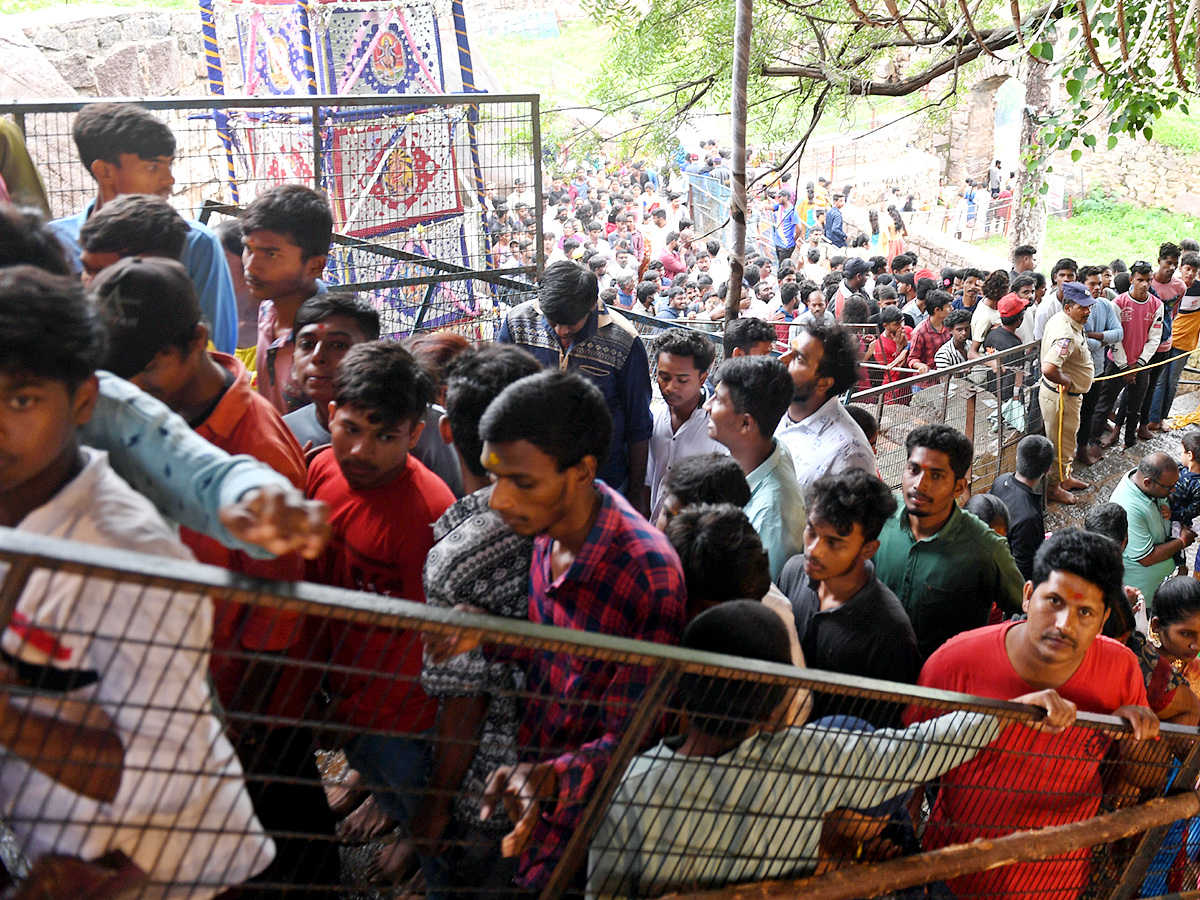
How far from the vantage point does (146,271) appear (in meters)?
2.24

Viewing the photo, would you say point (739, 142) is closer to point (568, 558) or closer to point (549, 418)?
point (549, 418)

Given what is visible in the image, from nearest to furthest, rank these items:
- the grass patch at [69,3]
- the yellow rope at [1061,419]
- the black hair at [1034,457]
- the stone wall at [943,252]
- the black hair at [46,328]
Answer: the black hair at [46,328]
the black hair at [1034,457]
the yellow rope at [1061,419]
the grass patch at [69,3]
the stone wall at [943,252]

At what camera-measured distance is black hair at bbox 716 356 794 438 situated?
3650 mm

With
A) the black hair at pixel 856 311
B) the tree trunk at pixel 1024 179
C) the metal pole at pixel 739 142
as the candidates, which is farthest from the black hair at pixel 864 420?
the tree trunk at pixel 1024 179

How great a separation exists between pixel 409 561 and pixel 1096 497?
8.19m

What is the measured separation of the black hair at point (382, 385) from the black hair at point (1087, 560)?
1898 mm

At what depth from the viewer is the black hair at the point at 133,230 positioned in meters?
2.93

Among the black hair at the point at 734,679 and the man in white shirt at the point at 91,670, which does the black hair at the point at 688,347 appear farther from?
the man in white shirt at the point at 91,670

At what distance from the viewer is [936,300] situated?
9.12 m

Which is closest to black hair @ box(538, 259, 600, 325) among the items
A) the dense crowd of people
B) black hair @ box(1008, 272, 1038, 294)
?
the dense crowd of people

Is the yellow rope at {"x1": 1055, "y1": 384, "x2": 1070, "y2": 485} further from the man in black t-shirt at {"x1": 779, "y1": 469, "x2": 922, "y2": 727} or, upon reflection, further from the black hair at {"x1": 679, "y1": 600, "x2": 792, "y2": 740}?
the black hair at {"x1": 679, "y1": 600, "x2": 792, "y2": 740}

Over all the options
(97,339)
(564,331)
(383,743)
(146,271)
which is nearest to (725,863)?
(383,743)

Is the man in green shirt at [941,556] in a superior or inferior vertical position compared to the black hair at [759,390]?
inferior

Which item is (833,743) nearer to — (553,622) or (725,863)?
(725,863)
